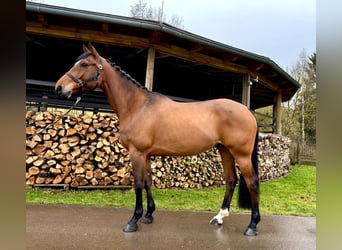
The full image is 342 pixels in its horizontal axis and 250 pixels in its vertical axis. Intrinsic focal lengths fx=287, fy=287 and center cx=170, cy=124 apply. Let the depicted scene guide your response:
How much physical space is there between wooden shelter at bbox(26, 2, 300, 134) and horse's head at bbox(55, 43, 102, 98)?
74.2 inches

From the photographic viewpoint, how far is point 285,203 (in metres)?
5.11

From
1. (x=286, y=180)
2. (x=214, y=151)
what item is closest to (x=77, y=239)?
(x=214, y=151)

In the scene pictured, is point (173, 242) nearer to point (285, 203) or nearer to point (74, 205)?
point (74, 205)

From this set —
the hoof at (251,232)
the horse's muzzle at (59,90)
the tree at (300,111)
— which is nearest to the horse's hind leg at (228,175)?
the hoof at (251,232)

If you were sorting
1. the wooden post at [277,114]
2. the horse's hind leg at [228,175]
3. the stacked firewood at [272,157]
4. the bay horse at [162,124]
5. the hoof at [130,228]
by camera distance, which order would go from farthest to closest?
the wooden post at [277,114] < the stacked firewood at [272,157] < the horse's hind leg at [228,175] < the bay horse at [162,124] < the hoof at [130,228]

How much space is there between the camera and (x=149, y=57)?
5.60 m

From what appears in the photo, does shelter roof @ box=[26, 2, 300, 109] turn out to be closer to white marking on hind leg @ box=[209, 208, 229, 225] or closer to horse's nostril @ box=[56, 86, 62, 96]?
horse's nostril @ box=[56, 86, 62, 96]

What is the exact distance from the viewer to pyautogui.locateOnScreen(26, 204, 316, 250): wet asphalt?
2719 mm

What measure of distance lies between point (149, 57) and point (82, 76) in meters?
2.60

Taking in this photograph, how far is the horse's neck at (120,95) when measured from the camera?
3.35m

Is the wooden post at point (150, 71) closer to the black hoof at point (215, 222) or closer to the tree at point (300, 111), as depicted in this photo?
the black hoof at point (215, 222)

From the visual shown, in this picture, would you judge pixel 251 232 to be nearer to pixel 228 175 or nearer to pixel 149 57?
pixel 228 175

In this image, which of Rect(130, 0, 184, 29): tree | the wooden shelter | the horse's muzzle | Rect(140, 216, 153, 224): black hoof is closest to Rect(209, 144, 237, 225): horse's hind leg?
Rect(140, 216, 153, 224): black hoof

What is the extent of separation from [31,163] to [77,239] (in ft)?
8.92
